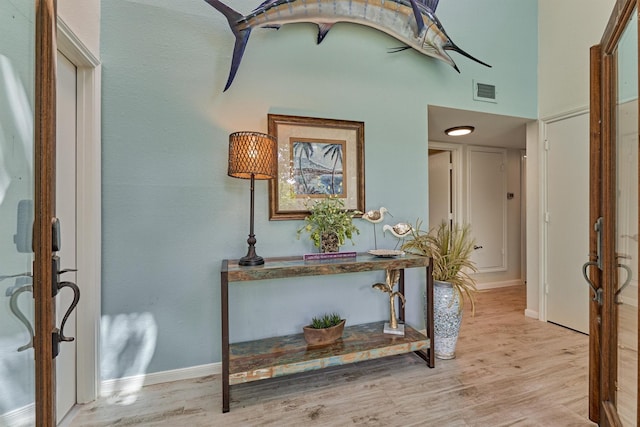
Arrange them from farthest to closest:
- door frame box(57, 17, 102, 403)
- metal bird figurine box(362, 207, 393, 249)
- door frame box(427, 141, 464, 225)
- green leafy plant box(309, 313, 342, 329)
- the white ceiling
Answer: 1. door frame box(427, 141, 464, 225)
2. the white ceiling
3. metal bird figurine box(362, 207, 393, 249)
4. green leafy plant box(309, 313, 342, 329)
5. door frame box(57, 17, 102, 403)

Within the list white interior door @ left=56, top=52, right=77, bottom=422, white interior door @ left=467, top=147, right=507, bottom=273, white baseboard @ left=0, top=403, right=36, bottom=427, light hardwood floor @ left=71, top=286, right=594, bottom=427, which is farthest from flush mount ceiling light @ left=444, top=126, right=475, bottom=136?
white baseboard @ left=0, top=403, right=36, bottom=427

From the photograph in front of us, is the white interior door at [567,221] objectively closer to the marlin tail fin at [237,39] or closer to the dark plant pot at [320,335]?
the dark plant pot at [320,335]

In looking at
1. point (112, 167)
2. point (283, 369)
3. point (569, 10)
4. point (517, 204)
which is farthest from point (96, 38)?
point (517, 204)

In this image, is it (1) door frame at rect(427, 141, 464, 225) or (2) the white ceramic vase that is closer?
(2) the white ceramic vase

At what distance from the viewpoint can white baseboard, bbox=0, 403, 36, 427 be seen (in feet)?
3.11

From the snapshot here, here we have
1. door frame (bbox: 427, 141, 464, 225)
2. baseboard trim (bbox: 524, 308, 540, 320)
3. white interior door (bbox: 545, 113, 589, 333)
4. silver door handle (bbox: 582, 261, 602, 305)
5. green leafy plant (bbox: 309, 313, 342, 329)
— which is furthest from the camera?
door frame (bbox: 427, 141, 464, 225)

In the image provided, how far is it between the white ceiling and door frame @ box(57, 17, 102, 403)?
265cm

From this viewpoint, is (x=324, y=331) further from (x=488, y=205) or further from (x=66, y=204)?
(x=488, y=205)

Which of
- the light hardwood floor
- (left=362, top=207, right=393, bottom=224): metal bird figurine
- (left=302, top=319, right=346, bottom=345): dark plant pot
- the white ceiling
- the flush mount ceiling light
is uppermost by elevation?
the white ceiling

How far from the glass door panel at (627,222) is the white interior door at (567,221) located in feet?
5.73

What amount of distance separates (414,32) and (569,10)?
69.8 inches

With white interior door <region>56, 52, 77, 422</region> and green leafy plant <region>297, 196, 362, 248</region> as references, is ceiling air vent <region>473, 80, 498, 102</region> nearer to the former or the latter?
green leafy plant <region>297, 196, 362, 248</region>

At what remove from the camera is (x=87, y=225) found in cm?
175

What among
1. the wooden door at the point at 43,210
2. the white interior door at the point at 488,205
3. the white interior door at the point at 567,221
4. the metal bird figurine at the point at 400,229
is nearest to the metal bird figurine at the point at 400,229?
the metal bird figurine at the point at 400,229
